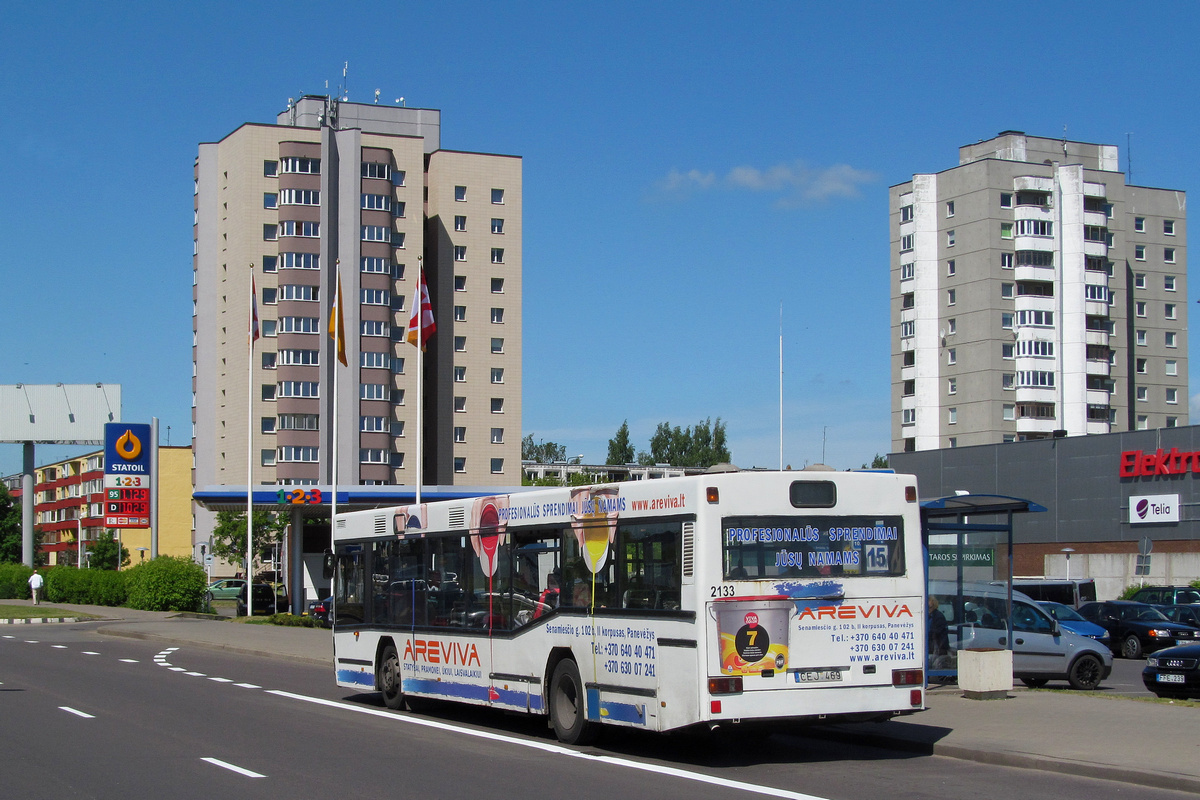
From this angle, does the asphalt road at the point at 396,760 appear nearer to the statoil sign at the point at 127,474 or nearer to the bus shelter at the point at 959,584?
the bus shelter at the point at 959,584

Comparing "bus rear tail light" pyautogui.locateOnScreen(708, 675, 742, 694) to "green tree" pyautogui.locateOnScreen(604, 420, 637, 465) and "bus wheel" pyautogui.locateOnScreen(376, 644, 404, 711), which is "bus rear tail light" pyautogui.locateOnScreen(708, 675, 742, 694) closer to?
"bus wheel" pyautogui.locateOnScreen(376, 644, 404, 711)

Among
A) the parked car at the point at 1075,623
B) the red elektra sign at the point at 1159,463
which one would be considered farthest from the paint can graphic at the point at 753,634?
the red elektra sign at the point at 1159,463

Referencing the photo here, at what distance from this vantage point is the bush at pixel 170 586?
4994cm

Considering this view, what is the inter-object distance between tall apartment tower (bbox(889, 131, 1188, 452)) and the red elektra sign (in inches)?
1354

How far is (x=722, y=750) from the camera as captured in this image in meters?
13.4

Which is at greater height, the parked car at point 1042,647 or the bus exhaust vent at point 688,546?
the bus exhaust vent at point 688,546

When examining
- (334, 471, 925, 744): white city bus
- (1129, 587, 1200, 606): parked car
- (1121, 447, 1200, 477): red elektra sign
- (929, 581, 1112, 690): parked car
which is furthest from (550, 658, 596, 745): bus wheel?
(1121, 447, 1200, 477): red elektra sign

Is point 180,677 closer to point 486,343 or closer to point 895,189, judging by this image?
point 486,343

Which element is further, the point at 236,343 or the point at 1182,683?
the point at 236,343

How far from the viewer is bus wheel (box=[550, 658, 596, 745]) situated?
1327cm

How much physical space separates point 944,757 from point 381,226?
252 ft

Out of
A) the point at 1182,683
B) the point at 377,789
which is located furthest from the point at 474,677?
the point at 1182,683

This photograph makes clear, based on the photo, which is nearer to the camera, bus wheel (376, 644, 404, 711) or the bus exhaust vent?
the bus exhaust vent

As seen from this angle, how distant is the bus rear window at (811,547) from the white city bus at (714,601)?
0.01 m
